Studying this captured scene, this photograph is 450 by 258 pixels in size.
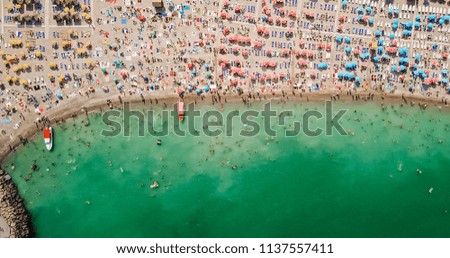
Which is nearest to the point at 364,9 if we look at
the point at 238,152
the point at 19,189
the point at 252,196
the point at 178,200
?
the point at 238,152

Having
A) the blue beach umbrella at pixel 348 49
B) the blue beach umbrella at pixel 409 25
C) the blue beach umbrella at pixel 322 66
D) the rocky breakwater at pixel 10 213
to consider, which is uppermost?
the blue beach umbrella at pixel 409 25

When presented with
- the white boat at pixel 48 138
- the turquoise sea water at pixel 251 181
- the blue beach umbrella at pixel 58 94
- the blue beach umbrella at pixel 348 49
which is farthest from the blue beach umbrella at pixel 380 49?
the white boat at pixel 48 138

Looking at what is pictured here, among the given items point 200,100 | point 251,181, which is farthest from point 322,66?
point 251,181

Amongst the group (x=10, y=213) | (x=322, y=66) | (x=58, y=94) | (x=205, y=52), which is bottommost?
(x=10, y=213)

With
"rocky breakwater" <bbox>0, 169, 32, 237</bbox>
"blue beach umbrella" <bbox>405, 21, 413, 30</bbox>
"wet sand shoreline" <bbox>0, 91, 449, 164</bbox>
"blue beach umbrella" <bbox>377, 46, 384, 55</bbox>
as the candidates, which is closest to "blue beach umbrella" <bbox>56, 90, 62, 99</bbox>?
"wet sand shoreline" <bbox>0, 91, 449, 164</bbox>

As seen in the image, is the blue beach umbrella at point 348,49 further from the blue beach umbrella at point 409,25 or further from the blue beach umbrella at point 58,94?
the blue beach umbrella at point 58,94

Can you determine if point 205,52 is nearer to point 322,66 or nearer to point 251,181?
point 322,66
